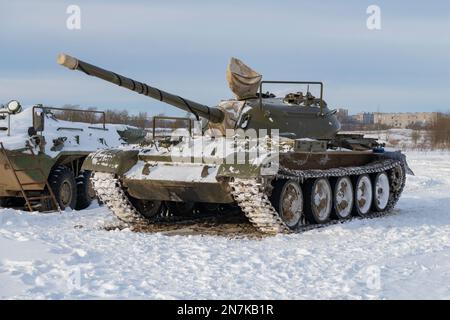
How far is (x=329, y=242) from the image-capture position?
8.94 metres

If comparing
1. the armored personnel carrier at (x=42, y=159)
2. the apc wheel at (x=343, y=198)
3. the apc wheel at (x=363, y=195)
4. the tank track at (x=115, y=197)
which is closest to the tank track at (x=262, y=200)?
the apc wheel at (x=343, y=198)

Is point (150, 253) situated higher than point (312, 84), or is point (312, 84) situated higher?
point (312, 84)

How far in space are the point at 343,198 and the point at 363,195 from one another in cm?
90

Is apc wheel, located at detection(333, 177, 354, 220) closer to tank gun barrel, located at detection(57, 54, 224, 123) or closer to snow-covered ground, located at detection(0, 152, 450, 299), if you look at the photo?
snow-covered ground, located at detection(0, 152, 450, 299)

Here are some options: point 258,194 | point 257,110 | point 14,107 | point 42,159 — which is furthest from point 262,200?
point 14,107

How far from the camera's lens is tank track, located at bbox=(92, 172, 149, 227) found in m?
10.7

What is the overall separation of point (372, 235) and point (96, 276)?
4.70m

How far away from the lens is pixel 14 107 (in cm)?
1366

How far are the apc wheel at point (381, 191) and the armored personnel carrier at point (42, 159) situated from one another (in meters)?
6.08

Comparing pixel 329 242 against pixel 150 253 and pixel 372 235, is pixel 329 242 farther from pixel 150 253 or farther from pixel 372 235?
pixel 150 253

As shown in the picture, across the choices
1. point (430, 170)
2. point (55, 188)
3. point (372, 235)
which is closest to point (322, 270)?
point (372, 235)

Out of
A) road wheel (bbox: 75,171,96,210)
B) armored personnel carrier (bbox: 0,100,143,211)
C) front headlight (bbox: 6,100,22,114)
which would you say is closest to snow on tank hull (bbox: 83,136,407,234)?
armored personnel carrier (bbox: 0,100,143,211)

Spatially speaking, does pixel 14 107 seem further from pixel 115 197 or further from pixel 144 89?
pixel 144 89

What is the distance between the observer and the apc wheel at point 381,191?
12.7m
